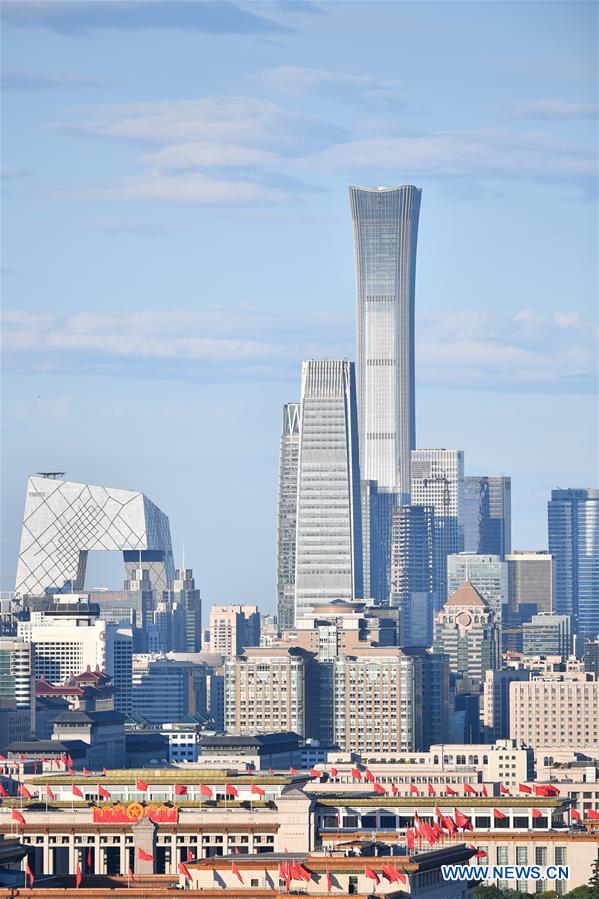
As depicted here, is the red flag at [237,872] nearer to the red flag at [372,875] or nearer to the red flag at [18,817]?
the red flag at [372,875]

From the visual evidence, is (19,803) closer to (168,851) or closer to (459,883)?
(168,851)

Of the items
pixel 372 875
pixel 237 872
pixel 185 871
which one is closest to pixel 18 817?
pixel 185 871

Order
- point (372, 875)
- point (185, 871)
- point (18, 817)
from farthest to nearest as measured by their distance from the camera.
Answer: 1. point (18, 817)
2. point (185, 871)
3. point (372, 875)

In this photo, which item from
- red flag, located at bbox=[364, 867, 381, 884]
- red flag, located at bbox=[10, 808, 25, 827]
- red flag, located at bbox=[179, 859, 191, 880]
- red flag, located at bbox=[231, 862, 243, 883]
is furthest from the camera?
red flag, located at bbox=[10, 808, 25, 827]

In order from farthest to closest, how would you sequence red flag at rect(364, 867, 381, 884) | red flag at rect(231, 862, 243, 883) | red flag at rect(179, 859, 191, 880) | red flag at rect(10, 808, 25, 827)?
red flag at rect(10, 808, 25, 827) < red flag at rect(179, 859, 191, 880) < red flag at rect(231, 862, 243, 883) < red flag at rect(364, 867, 381, 884)

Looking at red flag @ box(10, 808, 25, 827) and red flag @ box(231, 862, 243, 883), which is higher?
red flag @ box(10, 808, 25, 827)

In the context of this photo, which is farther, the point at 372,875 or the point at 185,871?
the point at 185,871

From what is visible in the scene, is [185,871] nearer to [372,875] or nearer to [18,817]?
[372,875]

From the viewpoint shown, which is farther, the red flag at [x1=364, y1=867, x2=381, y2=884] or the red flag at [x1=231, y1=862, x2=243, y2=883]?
the red flag at [x1=231, y1=862, x2=243, y2=883]

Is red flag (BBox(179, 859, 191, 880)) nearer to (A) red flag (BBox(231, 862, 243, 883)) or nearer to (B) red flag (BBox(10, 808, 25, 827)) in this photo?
(A) red flag (BBox(231, 862, 243, 883))

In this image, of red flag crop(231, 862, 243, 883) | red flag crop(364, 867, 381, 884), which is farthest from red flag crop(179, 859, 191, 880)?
red flag crop(364, 867, 381, 884)

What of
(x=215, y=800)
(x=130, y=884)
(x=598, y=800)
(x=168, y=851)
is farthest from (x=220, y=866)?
(x=598, y=800)

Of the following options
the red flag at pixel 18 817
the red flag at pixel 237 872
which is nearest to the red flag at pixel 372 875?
the red flag at pixel 237 872
